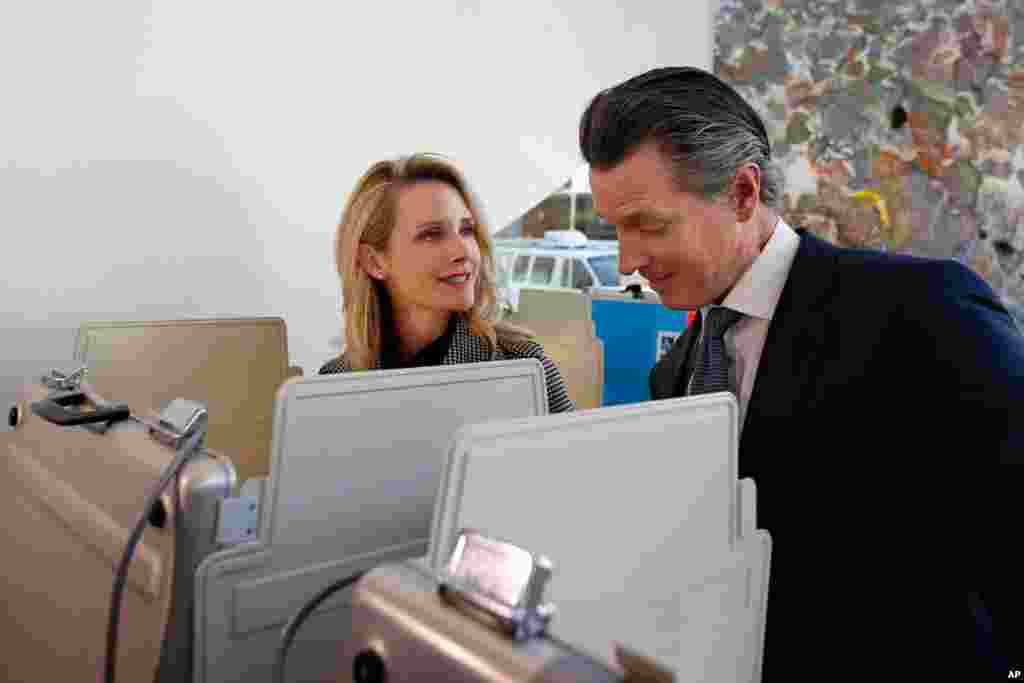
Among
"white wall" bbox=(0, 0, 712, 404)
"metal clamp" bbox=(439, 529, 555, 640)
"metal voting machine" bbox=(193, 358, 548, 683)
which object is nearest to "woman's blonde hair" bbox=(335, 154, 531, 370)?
"white wall" bbox=(0, 0, 712, 404)

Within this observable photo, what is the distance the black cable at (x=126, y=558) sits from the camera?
2.13 ft

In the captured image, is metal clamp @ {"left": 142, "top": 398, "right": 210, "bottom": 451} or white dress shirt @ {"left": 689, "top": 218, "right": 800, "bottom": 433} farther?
white dress shirt @ {"left": 689, "top": 218, "right": 800, "bottom": 433}

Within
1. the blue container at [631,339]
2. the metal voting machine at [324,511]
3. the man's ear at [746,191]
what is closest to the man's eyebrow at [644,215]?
the man's ear at [746,191]

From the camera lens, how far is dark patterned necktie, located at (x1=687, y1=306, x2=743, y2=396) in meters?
1.23

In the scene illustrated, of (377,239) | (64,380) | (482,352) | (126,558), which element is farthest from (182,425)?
(377,239)

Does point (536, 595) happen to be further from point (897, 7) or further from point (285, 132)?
point (897, 7)

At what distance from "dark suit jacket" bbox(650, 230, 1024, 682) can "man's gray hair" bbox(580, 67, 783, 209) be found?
0.25m

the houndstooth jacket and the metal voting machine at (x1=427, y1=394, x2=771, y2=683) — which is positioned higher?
the metal voting machine at (x1=427, y1=394, x2=771, y2=683)

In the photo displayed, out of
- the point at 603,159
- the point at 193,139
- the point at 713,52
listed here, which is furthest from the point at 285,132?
the point at 713,52

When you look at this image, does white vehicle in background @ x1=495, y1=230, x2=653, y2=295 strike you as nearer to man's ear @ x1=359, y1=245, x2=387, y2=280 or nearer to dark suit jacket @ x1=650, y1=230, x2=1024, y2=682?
man's ear @ x1=359, y1=245, x2=387, y2=280

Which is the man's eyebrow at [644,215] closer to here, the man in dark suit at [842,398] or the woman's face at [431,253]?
the man in dark suit at [842,398]

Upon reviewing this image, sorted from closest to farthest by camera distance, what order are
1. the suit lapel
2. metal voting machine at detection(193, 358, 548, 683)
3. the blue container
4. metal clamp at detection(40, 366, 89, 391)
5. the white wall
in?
metal voting machine at detection(193, 358, 548, 683)
metal clamp at detection(40, 366, 89, 391)
the suit lapel
the white wall
the blue container

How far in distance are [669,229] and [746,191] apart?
5.2 inches

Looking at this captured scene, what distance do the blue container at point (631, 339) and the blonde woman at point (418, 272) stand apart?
3.81 ft
